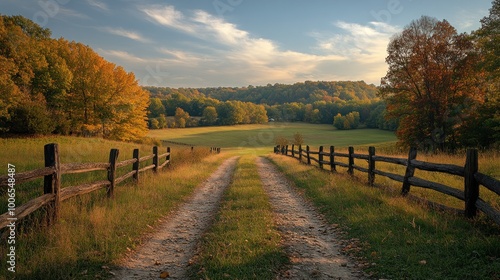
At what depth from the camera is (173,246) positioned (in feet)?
18.4

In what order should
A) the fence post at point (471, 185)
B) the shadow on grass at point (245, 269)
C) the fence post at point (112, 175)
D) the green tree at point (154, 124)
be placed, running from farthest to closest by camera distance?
the green tree at point (154, 124)
the fence post at point (112, 175)
the fence post at point (471, 185)
the shadow on grass at point (245, 269)

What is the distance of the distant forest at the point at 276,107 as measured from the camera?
340 ft

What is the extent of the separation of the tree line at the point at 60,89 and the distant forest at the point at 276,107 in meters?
52.1

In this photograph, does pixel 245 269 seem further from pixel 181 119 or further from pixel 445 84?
pixel 181 119

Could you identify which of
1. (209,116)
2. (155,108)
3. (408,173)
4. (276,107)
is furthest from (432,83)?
(276,107)

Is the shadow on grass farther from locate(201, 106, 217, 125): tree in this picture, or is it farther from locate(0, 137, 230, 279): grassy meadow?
locate(201, 106, 217, 125): tree

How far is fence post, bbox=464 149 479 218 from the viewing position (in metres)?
5.87

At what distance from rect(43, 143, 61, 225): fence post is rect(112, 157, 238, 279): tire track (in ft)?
7.06

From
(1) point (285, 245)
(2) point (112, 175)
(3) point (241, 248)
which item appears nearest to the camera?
(3) point (241, 248)

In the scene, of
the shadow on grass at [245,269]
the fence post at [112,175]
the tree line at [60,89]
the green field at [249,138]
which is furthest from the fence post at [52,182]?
the green field at [249,138]

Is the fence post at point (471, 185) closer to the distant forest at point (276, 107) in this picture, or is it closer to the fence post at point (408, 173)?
the fence post at point (408, 173)

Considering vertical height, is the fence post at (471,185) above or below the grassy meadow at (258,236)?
above

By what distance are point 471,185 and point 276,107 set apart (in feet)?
458

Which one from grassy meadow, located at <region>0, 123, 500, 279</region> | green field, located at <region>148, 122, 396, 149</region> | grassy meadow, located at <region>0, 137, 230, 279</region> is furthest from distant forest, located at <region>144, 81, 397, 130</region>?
grassy meadow, located at <region>0, 137, 230, 279</region>
